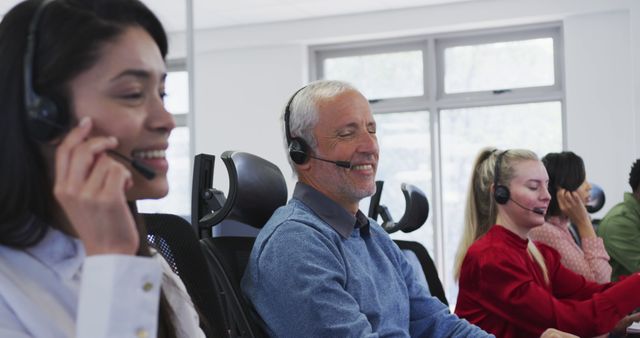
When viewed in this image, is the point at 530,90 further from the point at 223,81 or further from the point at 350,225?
the point at 350,225

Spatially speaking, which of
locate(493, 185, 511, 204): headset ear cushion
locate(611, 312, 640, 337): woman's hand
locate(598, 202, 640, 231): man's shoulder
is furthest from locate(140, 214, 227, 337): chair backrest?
locate(598, 202, 640, 231): man's shoulder

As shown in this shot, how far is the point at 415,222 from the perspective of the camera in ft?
8.70

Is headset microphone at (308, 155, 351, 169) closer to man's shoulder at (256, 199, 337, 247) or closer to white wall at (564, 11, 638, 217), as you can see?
man's shoulder at (256, 199, 337, 247)

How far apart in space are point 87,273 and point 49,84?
8.4 inches

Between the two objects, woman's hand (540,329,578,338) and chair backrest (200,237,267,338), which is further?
woman's hand (540,329,578,338)

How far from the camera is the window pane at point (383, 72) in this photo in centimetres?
710

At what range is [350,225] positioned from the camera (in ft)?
5.92

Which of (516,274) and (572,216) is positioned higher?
(572,216)

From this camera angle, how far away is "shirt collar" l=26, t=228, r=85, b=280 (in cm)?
86

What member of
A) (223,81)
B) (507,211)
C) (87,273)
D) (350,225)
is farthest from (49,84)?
(223,81)

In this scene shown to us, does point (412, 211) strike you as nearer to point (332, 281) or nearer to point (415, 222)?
point (415, 222)

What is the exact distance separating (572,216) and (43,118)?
2.59 metres

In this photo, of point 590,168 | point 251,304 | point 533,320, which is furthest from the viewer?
point 590,168

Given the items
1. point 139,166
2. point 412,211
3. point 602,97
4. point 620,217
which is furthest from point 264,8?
point 139,166
